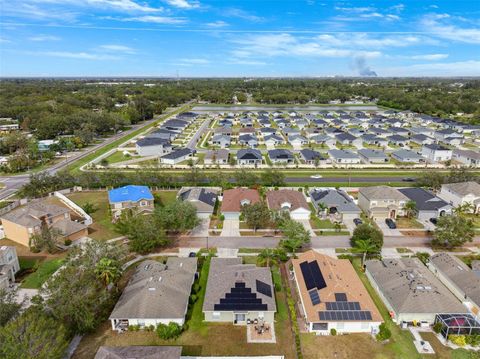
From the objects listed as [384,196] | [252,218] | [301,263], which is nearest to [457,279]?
[301,263]

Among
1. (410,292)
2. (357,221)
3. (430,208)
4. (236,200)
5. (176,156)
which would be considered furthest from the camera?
(176,156)

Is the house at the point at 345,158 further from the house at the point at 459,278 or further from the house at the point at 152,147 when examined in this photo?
the house at the point at 152,147

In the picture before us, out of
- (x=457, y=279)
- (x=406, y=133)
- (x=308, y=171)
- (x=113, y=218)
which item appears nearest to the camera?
(x=457, y=279)

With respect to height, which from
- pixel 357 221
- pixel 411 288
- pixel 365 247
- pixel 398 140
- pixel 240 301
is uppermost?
pixel 365 247

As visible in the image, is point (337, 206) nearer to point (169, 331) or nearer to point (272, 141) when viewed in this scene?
point (169, 331)

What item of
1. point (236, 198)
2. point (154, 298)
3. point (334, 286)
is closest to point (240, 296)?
point (154, 298)

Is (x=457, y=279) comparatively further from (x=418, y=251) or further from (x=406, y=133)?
(x=406, y=133)

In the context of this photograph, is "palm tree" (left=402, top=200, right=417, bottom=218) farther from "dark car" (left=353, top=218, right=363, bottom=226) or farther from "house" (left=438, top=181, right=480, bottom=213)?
"house" (left=438, top=181, right=480, bottom=213)
